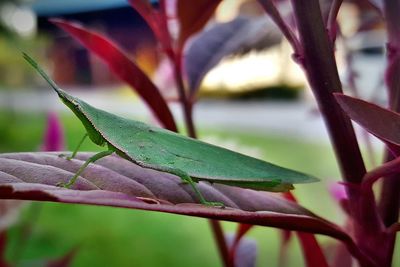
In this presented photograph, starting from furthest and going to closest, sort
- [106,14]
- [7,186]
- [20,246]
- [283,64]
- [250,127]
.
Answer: [106,14], [283,64], [250,127], [20,246], [7,186]

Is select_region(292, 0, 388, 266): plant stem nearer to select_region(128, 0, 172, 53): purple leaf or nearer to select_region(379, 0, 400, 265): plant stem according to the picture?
select_region(379, 0, 400, 265): plant stem

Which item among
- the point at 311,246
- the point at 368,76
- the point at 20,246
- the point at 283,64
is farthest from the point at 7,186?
the point at 283,64

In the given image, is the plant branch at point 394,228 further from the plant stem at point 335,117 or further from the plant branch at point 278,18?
the plant branch at point 278,18

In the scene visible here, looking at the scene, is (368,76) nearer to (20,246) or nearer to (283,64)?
(283,64)

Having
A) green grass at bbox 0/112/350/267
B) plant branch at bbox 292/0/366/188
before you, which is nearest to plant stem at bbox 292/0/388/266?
plant branch at bbox 292/0/366/188

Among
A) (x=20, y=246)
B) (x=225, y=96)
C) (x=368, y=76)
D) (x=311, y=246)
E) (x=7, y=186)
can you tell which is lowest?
(x=225, y=96)

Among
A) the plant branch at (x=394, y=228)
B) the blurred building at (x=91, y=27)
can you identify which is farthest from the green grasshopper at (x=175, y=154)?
the blurred building at (x=91, y=27)

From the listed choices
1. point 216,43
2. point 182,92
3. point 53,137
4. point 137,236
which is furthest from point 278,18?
point 137,236
